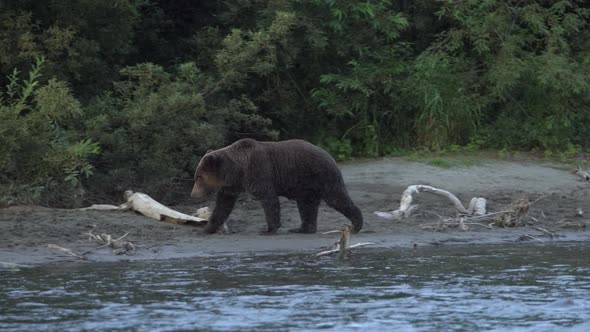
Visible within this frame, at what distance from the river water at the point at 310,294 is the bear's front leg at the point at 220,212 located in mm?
930

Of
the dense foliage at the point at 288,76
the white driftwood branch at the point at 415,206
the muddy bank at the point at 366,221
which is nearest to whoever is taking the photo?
the muddy bank at the point at 366,221

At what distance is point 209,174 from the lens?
12758 millimetres

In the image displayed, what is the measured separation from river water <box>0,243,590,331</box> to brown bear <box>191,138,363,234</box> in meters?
0.90

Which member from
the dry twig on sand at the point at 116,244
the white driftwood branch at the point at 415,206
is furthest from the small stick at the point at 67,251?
the white driftwood branch at the point at 415,206

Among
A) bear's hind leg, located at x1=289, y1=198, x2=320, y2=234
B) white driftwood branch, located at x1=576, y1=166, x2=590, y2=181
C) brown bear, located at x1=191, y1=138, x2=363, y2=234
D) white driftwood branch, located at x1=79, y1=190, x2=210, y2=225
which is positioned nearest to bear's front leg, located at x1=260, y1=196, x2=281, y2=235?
brown bear, located at x1=191, y1=138, x2=363, y2=234

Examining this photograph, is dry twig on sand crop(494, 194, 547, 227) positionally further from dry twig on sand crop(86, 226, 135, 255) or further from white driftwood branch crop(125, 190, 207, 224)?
dry twig on sand crop(86, 226, 135, 255)

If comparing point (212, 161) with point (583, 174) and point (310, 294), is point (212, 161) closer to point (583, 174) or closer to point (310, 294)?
point (310, 294)

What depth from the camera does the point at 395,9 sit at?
19094mm

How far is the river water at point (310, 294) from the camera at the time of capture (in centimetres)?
873

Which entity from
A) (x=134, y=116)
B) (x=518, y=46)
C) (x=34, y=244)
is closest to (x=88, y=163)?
(x=134, y=116)

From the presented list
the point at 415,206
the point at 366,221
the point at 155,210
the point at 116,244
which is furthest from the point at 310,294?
the point at 415,206

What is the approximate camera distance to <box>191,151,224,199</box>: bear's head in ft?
41.6

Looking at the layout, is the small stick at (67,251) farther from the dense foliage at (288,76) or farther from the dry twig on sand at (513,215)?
the dry twig on sand at (513,215)

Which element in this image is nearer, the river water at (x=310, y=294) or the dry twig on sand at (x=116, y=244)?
the river water at (x=310, y=294)
